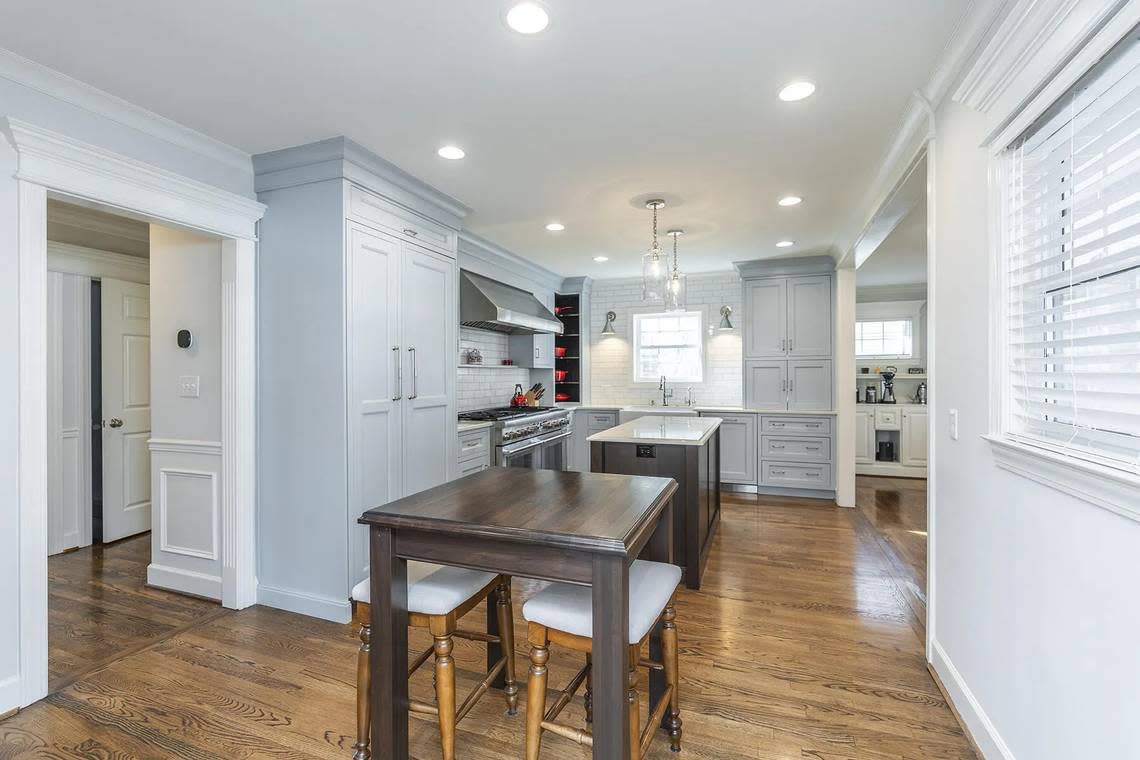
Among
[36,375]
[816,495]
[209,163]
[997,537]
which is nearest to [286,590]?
[36,375]

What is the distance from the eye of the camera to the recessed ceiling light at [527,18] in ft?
5.97

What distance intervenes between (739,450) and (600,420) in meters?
1.63

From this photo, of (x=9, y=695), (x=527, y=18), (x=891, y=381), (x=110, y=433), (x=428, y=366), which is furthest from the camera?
(x=891, y=381)

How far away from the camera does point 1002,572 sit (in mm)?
1731

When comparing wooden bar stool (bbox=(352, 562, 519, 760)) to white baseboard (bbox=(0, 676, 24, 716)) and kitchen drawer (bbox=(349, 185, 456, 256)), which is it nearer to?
white baseboard (bbox=(0, 676, 24, 716))

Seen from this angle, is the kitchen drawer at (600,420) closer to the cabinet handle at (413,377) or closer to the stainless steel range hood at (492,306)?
the stainless steel range hood at (492,306)

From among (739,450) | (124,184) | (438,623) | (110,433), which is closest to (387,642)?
(438,623)

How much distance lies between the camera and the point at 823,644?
2643 millimetres

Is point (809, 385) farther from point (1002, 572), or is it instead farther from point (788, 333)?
point (1002, 572)

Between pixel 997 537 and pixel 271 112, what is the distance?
3364 millimetres

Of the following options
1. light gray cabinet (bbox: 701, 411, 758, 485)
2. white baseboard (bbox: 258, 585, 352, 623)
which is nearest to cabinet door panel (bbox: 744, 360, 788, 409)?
light gray cabinet (bbox: 701, 411, 758, 485)

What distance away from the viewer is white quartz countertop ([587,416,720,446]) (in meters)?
3.48

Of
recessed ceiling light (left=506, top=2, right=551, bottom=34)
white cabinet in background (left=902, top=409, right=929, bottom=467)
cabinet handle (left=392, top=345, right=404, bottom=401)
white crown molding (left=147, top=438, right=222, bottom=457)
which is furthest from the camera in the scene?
white cabinet in background (left=902, top=409, right=929, bottom=467)

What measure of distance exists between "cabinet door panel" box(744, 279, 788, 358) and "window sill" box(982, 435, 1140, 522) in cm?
442
